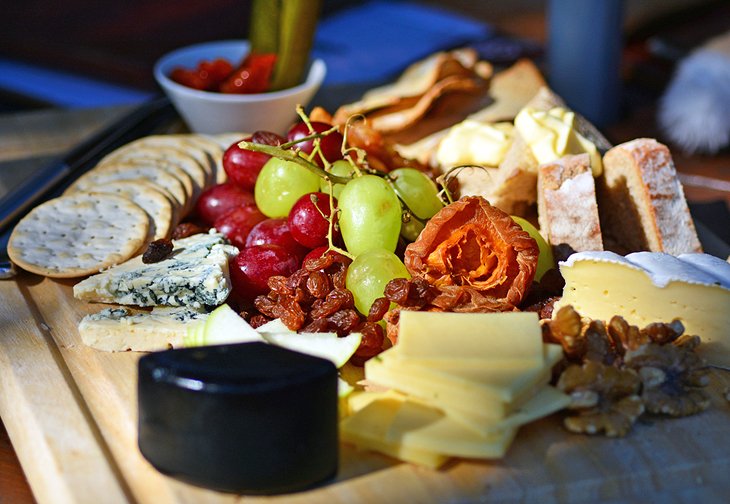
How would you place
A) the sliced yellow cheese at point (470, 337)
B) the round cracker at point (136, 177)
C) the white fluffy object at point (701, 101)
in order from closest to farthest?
1. the sliced yellow cheese at point (470, 337)
2. the round cracker at point (136, 177)
3. the white fluffy object at point (701, 101)

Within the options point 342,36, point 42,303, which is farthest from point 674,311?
point 342,36

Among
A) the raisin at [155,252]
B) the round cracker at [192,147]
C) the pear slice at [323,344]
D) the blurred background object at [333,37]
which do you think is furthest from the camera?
the blurred background object at [333,37]

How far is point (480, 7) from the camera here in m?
3.31

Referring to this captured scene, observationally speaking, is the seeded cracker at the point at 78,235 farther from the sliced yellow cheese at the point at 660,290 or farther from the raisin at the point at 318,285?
the sliced yellow cheese at the point at 660,290

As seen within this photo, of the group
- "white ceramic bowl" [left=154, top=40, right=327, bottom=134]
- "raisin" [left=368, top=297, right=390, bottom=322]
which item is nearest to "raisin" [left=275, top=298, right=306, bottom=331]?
"raisin" [left=368, top=297, right=390, bottom=322]

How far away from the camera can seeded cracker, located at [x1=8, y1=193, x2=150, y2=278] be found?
144 centimetres

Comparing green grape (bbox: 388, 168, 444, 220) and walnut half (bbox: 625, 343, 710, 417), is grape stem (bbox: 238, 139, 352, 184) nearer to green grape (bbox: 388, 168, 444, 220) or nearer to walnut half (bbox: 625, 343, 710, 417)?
green grape (bbox: 388, 168, 444, 220)

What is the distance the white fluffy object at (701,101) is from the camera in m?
2.23

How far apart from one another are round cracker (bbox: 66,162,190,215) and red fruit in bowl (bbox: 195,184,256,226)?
35mm

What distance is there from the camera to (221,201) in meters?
1.62

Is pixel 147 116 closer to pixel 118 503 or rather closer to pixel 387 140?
pixel 387 140

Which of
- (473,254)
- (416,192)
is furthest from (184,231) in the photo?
(473,254)

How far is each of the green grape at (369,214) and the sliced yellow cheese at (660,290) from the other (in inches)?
10.6

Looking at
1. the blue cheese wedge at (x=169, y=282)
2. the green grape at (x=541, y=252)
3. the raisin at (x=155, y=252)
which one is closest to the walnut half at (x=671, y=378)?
the green grape at (x=541, y=252)
